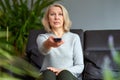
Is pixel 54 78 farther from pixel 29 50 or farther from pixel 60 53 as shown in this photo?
pixel 29 50

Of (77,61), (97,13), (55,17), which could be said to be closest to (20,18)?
(97,13)

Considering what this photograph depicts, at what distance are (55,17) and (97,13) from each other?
162cm

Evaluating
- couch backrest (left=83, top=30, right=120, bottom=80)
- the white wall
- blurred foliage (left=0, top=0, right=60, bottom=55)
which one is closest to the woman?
couch backrest (left=83, top=30, right=120, bottom=80)

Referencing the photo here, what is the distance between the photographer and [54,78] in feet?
7.09

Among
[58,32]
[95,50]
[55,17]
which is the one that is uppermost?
[55,17]

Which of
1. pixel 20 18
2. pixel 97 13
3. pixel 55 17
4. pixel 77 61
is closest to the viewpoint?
pixel 77 61

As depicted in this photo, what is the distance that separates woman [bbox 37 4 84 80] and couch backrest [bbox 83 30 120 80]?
25 centimetres

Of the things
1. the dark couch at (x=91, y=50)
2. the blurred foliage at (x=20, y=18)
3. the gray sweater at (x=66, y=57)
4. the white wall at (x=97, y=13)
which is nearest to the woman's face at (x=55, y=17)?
the gray sweater at (x=66, y=57)

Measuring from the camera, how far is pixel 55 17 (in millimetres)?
2555

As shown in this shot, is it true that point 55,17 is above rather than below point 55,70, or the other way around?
above

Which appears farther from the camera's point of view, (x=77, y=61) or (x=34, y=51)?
(x=34, y=51)

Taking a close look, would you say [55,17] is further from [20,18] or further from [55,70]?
[20,18]

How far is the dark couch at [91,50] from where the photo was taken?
2.69 meters

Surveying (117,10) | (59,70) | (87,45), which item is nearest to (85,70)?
(87,45)
